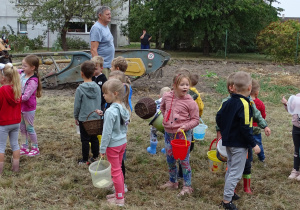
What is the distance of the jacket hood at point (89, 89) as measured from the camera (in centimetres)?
430

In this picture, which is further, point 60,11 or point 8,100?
point 60,11

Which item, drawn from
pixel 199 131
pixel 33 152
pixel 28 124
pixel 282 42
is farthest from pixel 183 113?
pixel 282 42

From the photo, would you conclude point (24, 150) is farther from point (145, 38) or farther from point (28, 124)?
point (145, 38)

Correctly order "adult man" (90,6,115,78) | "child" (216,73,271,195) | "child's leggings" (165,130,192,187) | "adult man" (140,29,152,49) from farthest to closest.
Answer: "adult man" (140,29,152,49), "adult man" (90,6,115,78), "child's leggings" (165,130,192,187), "child" (216,73,271,195)

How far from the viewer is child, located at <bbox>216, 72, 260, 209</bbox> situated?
3.21m

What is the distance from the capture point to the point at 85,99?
170 inches

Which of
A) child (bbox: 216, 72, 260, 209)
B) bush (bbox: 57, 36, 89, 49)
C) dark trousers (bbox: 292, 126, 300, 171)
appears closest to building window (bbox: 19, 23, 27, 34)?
bush (bbox: 57, 36, 89, 49)

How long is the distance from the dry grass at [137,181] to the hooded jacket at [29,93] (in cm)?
69

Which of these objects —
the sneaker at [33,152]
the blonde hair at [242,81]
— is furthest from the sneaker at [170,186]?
the sneaker at [33,152]

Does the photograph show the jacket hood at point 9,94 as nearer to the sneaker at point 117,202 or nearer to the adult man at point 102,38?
the sneaker at point 117,202

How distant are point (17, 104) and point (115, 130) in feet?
4.66

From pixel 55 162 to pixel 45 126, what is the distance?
1738 millimetres

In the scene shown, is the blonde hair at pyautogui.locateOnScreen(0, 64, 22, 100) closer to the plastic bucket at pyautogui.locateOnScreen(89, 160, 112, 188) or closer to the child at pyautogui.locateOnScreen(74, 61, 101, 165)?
the child at pyautogui.locateOnScreen(74, 61, 101, 165)

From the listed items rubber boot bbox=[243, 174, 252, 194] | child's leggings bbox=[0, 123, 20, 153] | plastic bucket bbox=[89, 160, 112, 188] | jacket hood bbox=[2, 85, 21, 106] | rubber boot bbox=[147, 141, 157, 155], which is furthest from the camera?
rubber boot bbox=[147, 141, 157, 155]
